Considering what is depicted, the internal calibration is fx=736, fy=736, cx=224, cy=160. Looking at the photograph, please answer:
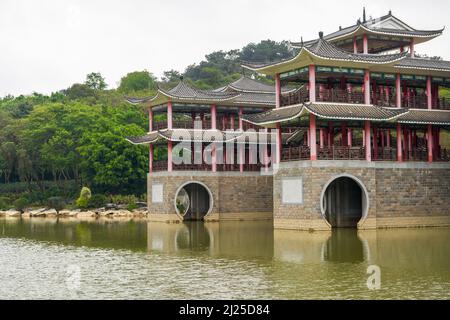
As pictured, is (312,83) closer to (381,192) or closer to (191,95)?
(381,192)

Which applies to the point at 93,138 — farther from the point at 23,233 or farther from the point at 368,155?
the point at 368,155

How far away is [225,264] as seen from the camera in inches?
867

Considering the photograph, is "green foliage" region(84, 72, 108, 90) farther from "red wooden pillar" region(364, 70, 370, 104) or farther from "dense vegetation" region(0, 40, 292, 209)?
"red wooden pillar" region(364, 70, 370, 104)

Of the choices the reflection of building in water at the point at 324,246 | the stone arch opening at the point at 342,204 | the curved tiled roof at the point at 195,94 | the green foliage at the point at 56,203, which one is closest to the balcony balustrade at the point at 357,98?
the stone arch opening at the point at 342,204

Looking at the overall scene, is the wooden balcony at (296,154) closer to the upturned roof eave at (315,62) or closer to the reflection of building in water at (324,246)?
the reflection of building in water at (324,246)

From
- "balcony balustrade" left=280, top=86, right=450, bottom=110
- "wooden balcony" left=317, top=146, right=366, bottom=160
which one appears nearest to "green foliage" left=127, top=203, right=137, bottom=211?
"balcony balustrade" left=280, top=86, right=450, bottom=110

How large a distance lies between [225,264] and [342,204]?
15375 millimetres

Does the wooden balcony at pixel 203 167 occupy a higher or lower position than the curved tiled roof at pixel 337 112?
lower

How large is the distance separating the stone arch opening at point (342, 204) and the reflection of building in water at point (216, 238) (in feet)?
10.5

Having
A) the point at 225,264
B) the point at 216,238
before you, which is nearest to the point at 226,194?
the point at 216,238

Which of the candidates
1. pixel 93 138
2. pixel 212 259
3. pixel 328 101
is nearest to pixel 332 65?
pixel 328 101

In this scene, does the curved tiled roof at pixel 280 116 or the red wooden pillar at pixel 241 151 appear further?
the red wooden pillar at pixel 241 151

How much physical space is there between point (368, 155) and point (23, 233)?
17.3 metres

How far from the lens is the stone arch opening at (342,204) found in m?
36.2
